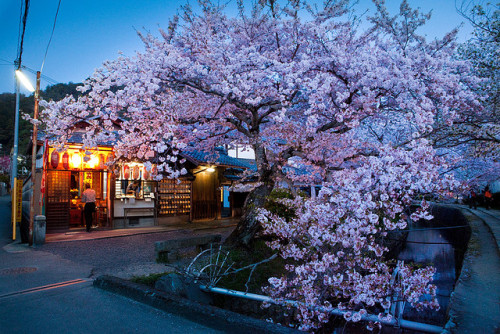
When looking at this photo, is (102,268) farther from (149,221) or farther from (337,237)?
(149,221)

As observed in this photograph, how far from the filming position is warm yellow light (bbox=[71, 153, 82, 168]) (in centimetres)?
1298

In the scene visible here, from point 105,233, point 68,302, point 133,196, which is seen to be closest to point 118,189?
point 133,196

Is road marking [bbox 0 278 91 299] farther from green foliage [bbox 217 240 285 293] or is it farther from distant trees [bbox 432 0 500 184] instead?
distant trees [bbox 432 0 500 184]

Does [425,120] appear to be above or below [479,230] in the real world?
above

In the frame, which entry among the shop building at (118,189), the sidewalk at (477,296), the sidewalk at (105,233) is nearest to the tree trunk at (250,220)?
the shop building at (118,189)

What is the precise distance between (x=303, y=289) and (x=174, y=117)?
566 centimetres

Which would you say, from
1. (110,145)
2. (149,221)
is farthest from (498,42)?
(149,221)

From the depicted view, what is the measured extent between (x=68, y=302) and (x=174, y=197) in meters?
12.0

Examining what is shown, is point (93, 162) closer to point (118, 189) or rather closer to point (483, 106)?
point (118, 189)

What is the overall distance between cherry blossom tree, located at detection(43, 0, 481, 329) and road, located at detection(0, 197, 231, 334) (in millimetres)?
1945

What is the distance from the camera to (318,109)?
7664 mm

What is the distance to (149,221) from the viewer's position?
1573 cm

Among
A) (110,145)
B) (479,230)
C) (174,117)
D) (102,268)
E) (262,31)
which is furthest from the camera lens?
(110,145)

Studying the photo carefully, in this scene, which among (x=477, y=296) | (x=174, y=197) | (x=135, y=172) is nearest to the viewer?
(x=477, y=296)
